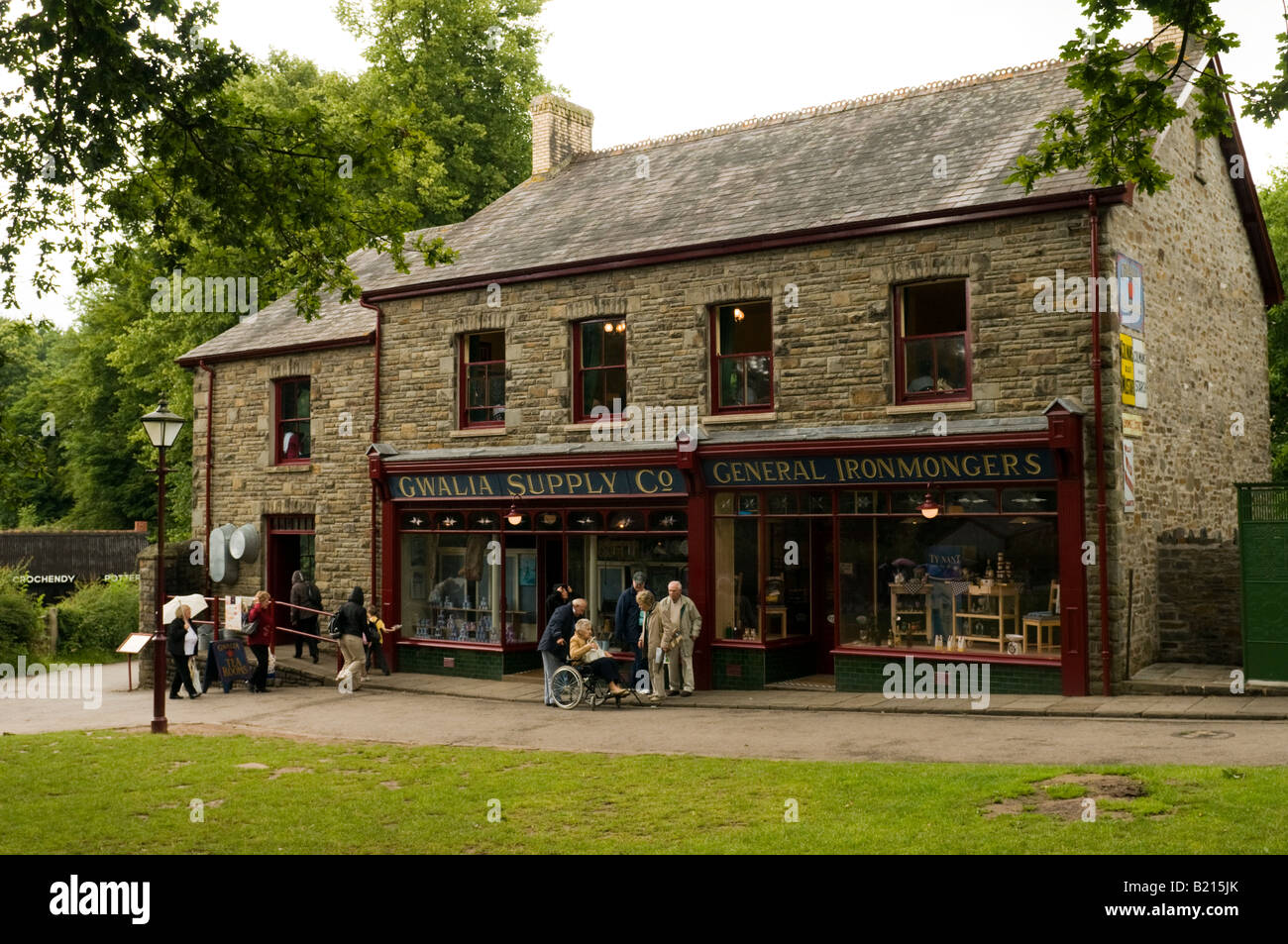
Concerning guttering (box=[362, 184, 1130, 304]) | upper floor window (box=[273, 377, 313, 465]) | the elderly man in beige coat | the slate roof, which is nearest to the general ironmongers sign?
the elderly man in beige coat

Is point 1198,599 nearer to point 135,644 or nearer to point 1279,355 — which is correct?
point 1279,355

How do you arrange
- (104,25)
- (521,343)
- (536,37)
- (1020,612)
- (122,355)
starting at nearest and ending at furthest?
(104,25) < (1020,612) < (521,343) < (122,355) < (536,37)

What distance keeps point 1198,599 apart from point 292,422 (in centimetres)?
1653

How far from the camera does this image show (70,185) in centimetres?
1220

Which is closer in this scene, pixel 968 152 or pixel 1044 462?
pixel 1044 462

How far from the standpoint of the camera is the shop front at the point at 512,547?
18594 mm

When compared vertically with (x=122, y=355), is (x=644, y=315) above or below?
below

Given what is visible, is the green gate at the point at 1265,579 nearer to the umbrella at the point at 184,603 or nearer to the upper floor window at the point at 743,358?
the upper floor window at the point at 743,358

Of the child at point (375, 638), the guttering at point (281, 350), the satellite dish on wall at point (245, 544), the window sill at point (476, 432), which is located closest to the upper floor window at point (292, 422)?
the guttering at point (281, 350)

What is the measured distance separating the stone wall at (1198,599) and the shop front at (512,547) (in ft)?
22.2

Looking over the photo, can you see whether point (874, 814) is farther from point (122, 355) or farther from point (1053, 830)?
point (122, 355)

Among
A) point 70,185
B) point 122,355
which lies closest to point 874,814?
point 70,185

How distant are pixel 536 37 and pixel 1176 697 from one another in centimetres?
3129

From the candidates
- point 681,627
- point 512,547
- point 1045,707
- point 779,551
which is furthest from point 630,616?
point 1045,707
